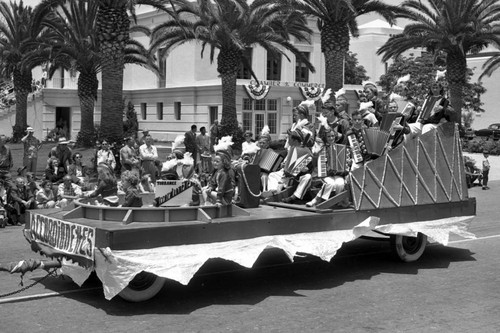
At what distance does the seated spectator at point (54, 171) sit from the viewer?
17.5m

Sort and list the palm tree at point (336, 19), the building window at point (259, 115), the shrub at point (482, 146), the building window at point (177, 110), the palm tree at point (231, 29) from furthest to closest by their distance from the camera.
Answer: the building window at point (177, 110), the building window at point (259, 115), the shrub at point (482, 146), the palm tree at point (231, 29), the palm tree at point (336, 19)

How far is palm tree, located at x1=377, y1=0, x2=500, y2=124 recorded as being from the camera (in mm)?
30891

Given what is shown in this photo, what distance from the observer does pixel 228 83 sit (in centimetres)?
3341

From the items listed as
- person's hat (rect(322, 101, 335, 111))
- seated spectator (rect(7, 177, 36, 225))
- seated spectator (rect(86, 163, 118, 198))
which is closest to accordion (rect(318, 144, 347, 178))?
person's hat (rect(322, 101, 335, 111))

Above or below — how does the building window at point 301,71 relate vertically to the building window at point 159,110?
above

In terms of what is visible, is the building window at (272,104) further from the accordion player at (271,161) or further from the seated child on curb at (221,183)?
the seated child on curb at (221,183)

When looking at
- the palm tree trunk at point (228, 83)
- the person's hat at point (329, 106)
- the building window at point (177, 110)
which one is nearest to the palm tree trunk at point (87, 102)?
the palm tree trunk at point (228, 83)

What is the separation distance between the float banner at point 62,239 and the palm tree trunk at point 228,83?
24.4 m

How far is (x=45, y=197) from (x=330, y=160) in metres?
7.65

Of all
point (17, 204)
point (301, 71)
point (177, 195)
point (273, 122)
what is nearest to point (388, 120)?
point (177, 195)

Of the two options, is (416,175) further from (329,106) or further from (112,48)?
(112,48)

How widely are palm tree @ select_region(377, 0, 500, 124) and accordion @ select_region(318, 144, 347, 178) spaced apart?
70.3 ft

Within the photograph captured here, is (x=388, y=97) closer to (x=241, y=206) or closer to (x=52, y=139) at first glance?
(x=241, y=206)

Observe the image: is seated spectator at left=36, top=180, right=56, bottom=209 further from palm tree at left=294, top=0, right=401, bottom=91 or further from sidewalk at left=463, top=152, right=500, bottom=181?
sidewalk at left=463, top=152, right=500, bottom=181
